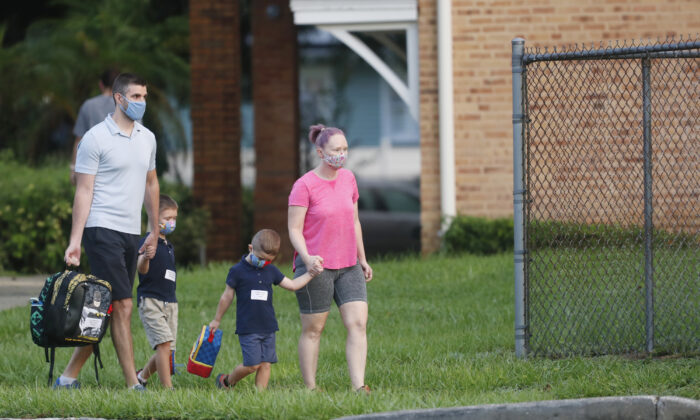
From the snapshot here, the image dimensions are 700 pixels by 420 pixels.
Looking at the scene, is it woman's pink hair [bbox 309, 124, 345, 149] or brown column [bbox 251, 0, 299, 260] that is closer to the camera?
woman's pink hair [bbox 309, 124, 345, 149]

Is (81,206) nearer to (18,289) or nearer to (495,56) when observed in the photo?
(18,289)

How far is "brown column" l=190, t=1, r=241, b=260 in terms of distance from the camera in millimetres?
13828

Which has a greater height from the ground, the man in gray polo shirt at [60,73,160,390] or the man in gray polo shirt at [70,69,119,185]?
the man in gray polo shirt at [70,69,119,185]

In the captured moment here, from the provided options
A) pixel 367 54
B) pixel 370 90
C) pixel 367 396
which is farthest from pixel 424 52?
pixel 370 90

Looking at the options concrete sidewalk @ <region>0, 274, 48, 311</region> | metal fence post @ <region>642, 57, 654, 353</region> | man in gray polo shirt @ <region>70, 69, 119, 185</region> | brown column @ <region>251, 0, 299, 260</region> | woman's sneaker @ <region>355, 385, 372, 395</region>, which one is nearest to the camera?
woman's sneaker @ <region>355, 385, 372, 395</region>

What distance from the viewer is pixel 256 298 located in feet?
20.2

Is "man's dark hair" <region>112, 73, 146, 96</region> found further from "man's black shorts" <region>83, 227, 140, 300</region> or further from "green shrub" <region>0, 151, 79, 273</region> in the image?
"green shrub" <region>0, 151, 79, 273</region>

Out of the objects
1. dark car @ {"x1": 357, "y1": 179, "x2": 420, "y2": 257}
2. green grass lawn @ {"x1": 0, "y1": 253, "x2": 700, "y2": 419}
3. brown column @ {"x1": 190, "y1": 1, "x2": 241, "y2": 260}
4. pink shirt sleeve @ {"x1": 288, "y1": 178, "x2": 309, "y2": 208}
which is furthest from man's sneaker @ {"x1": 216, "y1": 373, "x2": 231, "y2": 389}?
dark car @ {"x1": 357, "y1": 179, "x2": 420, "y2": 257}

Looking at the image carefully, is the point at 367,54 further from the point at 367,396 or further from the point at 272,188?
the point at 367,396

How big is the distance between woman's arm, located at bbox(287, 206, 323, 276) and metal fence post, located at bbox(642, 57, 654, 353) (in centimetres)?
230

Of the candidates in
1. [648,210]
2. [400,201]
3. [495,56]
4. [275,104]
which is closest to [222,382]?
[648,210]

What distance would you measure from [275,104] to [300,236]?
367 inches

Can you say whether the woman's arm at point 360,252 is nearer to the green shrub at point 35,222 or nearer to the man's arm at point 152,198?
the man's arm at point 152,198

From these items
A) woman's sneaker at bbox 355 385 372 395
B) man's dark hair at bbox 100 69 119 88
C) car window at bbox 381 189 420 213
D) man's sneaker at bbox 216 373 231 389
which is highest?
man's dark hair at bbox 100 69 119 88
